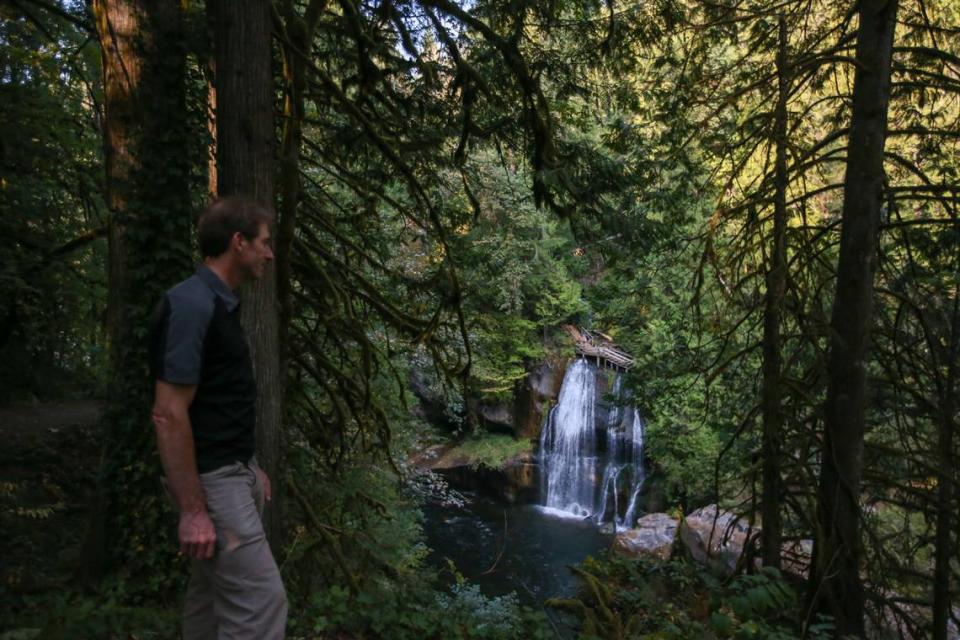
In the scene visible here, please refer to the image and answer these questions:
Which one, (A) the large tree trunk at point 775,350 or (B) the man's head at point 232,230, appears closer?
(B) the man's head at point 232,230

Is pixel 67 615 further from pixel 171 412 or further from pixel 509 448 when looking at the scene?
pixel 509 448

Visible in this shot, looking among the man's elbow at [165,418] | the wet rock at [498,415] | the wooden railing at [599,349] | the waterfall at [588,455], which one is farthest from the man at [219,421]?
the wet rock at [498,415]

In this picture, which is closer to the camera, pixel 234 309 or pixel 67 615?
pixel 234 309

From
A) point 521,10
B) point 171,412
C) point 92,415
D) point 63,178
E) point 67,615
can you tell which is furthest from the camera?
point 92,415

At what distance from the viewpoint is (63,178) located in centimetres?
686

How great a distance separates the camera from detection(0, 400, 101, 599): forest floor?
4.62 meters

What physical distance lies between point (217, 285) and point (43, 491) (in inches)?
238

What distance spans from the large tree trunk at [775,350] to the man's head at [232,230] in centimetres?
342

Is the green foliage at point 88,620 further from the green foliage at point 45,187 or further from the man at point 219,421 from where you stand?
the green foliage at point 45,187

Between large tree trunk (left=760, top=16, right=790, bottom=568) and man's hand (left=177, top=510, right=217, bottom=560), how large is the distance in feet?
11.9

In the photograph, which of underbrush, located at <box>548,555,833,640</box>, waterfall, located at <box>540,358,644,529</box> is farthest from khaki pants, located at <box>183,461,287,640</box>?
waterfall, located at <box>540,358,644,529</box>

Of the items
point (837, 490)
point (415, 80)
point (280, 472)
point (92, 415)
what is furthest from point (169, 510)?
point (92, 415)

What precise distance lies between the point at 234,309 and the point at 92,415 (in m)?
9.79

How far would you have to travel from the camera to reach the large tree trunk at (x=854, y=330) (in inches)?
152
